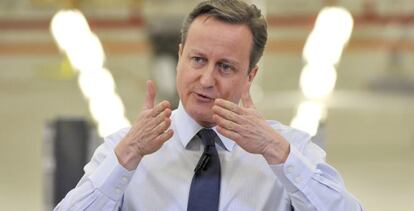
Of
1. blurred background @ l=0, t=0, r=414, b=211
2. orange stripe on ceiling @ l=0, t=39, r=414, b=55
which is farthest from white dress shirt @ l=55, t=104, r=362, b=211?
orange stripe on ceiling @ l=0, t=39, r=414, b=55

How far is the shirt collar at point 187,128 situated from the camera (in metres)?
2.67

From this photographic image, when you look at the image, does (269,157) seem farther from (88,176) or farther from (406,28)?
(406,28)

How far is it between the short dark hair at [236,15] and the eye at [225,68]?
0.35 ft

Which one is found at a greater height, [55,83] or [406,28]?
[406,28]

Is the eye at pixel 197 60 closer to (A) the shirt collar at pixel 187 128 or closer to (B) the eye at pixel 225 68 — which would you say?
(B) the eye at pixel 225 68

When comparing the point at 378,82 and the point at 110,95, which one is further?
the point at 378,82

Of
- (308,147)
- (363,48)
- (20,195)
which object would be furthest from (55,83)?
(308,147)

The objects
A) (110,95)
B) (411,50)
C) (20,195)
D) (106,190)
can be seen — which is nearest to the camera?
(106,190)

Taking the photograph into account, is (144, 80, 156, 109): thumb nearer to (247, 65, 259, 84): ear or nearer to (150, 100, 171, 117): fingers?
(150, 100, 171, 117): fingers

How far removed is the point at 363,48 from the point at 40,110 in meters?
5.86

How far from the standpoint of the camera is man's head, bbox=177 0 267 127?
2561 millimetres

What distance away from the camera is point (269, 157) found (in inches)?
96.4

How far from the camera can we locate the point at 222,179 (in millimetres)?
2643

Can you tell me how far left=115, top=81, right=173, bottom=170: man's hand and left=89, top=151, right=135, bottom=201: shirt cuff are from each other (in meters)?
0.02
